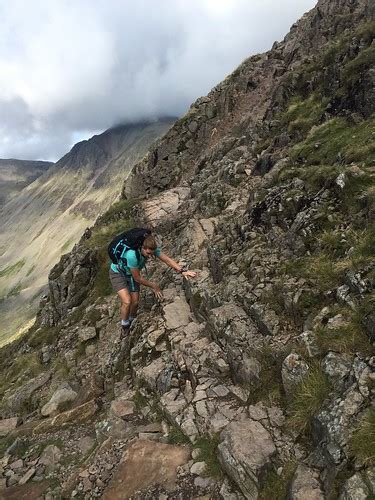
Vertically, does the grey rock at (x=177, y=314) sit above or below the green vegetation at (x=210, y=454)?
above

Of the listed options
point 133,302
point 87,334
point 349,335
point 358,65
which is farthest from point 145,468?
point 358,65

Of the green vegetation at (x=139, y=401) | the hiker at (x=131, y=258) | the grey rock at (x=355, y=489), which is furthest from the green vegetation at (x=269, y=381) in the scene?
the hiker at (x=131, y=258)

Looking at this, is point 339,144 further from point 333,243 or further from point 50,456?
point 50,456

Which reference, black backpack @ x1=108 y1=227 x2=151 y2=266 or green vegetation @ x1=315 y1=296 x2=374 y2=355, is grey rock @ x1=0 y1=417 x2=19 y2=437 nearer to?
black backpack @ x1=108 y1=227 x2=151 y2=266

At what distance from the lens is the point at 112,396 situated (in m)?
11.9

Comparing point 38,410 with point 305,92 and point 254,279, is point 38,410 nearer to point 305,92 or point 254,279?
point 254,279

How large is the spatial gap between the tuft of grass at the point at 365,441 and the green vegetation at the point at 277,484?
1.30m

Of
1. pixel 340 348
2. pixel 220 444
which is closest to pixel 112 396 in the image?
pixel 220 444

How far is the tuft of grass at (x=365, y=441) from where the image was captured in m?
5.46

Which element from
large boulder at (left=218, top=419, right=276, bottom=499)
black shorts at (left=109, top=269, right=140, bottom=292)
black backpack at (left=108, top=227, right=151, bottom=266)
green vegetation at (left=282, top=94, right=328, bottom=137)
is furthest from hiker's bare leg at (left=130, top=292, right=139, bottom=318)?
green vegetation at (left=282, top=94, right=328, bottom=137)

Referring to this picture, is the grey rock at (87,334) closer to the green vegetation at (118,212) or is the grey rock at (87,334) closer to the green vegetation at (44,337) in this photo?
the green vegetation at (44,337)

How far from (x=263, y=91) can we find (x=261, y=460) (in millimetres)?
35317

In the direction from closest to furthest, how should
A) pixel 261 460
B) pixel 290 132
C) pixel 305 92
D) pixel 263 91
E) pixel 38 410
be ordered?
pixel 261 460, pixel 38 410, pixel 290 132, pixel 305 92, pixel 263 91

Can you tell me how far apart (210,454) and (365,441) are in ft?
10.6
